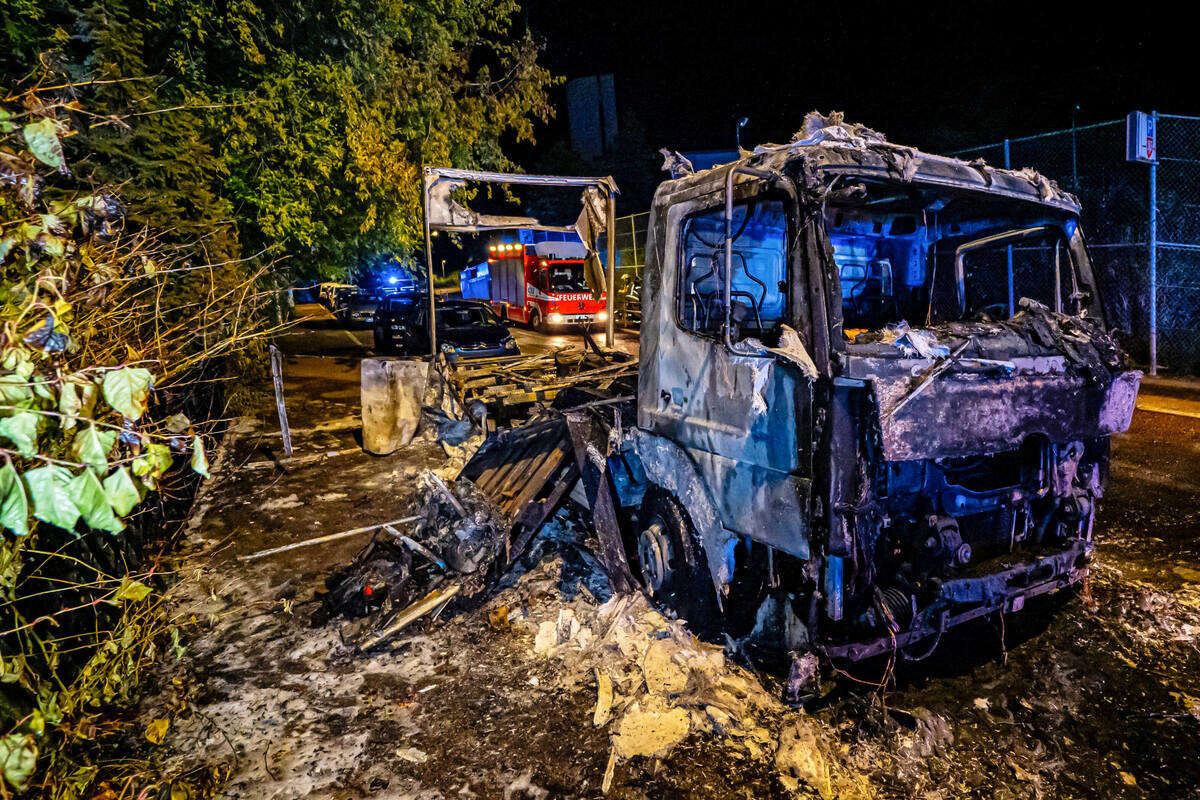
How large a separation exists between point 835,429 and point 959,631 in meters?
1.91

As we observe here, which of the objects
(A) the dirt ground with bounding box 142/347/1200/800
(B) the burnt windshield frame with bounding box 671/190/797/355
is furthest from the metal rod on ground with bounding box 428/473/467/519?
(B) the burnt windshield frame with bounding box 671/190/797/355

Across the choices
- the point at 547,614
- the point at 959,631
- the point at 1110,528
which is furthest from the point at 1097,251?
the point at 547,614

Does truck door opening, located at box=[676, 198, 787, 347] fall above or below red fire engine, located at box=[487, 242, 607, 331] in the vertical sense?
below

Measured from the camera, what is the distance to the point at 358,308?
2412cm

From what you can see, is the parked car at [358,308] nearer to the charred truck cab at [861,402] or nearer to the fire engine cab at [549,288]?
the fire engine cab at [549,288]

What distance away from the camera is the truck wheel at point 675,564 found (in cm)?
378

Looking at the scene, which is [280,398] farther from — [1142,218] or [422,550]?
[1142,218]

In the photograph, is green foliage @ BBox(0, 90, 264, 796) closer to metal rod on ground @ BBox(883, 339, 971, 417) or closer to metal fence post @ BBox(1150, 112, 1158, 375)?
metal rod on ground @ BBox(883, 339, 971, 417)

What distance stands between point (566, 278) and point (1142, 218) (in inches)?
539

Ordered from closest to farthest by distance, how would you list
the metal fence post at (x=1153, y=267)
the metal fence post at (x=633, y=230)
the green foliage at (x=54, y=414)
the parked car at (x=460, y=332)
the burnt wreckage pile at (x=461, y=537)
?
the green foliage at (x=54, y=414), the burnt wreckage pile at (x=461, y=537), the metal fence post at (x=1153, y=267), the parked car at (x=460, y=332), the metal fence post at (x=633, y=230)

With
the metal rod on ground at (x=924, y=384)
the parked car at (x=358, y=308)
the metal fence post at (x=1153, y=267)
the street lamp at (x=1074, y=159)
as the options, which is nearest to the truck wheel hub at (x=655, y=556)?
the metal rod on ground at (x=924, y=384)

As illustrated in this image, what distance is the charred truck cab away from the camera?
9.36 ft

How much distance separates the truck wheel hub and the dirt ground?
242 millimetres

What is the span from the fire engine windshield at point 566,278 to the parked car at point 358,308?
26.6ft
